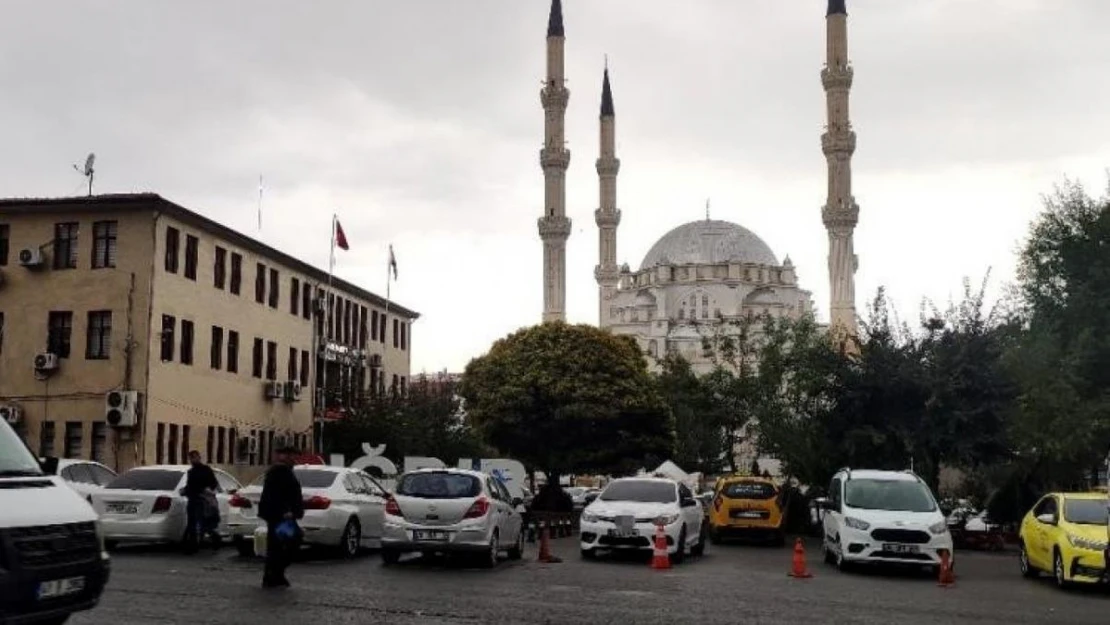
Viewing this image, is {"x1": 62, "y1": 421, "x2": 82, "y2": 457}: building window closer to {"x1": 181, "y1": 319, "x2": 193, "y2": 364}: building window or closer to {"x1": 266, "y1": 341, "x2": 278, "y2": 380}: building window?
{"x1": 181, "y1": 319, "x2": 193, "y2": 364}: building window

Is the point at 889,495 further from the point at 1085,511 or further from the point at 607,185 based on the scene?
the point at 607,185

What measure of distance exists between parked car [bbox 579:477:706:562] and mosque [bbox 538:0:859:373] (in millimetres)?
37492

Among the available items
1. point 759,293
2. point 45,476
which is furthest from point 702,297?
point 45,476

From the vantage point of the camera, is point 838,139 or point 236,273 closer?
point 236,273

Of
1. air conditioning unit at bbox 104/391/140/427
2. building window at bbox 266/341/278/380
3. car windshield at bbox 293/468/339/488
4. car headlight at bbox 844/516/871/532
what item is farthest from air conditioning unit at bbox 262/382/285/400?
car headlight at bbox 844/516/871/532

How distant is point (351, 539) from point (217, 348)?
70.8 ft

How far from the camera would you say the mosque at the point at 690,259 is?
248 feet

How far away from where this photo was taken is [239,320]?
39.6 meters

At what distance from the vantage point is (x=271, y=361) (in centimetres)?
4256

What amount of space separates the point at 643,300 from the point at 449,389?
246 ft

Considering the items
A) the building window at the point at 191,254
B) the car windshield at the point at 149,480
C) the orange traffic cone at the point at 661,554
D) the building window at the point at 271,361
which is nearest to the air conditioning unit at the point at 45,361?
the building window at the point at 191,254

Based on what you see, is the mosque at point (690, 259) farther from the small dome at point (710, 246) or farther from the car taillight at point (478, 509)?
the car taillight at point (478, 509)

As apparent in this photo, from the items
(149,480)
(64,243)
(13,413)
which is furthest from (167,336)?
(149,480)

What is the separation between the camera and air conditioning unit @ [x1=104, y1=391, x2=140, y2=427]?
3192 cm
